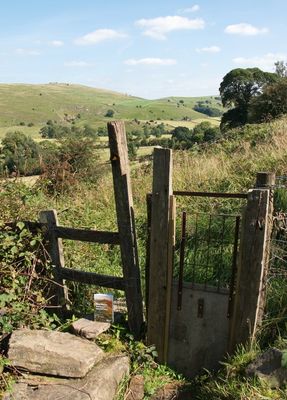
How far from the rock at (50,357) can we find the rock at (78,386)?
67mm

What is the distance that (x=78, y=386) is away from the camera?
3.86 metres

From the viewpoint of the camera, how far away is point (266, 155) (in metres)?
8.98

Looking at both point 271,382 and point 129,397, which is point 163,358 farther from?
point 271,382

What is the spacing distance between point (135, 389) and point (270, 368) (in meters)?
1.35

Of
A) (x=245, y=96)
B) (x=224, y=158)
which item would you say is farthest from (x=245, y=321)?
(x=245, y=96)

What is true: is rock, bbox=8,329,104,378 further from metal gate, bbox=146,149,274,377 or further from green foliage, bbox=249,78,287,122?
green foliage, bbox=249,78,287,122

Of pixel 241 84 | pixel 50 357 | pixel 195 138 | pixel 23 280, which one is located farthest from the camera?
pixel 241 84

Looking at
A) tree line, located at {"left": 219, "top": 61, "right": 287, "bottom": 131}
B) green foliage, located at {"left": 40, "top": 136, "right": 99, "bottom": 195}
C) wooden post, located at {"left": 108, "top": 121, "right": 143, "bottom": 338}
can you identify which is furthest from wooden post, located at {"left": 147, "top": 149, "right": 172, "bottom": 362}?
tree line, located at {"left": 219, "top": 61, "right": 287, "bottom": 131}

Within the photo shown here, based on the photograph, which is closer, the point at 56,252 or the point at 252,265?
the point at 252,265

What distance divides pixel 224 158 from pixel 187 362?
6429 mm

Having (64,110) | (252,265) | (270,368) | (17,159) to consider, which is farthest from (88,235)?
(64,110)

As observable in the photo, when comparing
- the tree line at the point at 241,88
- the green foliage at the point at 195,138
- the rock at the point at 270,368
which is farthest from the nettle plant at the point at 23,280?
the tree line at the point at 241,88

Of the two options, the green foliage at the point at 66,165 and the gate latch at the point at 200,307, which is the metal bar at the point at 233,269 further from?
the green foliage at the point at 66,165

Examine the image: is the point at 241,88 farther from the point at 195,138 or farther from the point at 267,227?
the point at 267,227
